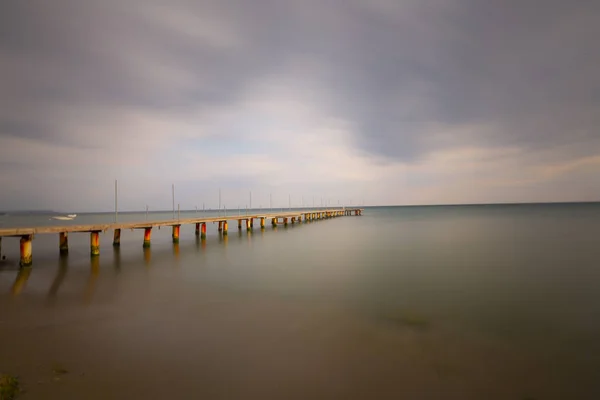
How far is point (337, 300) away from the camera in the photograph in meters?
10.3

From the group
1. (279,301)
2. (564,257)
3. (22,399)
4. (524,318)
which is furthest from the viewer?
(564,257)

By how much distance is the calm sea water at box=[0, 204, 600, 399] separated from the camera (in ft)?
16.8

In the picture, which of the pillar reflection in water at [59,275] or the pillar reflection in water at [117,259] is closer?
the pillar reflection in water at [59,275]

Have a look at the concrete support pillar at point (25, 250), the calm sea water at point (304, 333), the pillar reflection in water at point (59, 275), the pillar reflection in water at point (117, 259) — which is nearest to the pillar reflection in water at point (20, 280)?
the calm sea water at point (304, 333)

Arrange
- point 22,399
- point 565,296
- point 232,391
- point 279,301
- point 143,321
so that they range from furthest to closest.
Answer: point 565,296 < point 279,301 < point 143,321 < point 232,391 < point 22,399

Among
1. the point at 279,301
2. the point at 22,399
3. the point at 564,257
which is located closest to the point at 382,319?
the point at 279,301

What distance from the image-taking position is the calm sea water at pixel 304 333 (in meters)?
5.12

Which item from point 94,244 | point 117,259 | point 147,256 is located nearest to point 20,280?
point 117,259

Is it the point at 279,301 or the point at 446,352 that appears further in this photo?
the point at 279,301

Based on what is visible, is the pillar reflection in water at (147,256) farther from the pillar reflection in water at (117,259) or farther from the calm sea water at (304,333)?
A: the calm sea water at (304,333)

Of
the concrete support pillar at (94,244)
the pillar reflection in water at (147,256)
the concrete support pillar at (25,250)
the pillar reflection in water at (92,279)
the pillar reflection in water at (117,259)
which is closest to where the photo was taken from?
the pillar reflection in water at (92,279)

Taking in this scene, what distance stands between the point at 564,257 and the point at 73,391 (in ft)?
78.7

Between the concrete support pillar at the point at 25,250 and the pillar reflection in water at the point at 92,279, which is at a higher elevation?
the concrete support pillar at the point at 25,250

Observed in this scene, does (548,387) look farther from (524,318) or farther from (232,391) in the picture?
(232,391)
